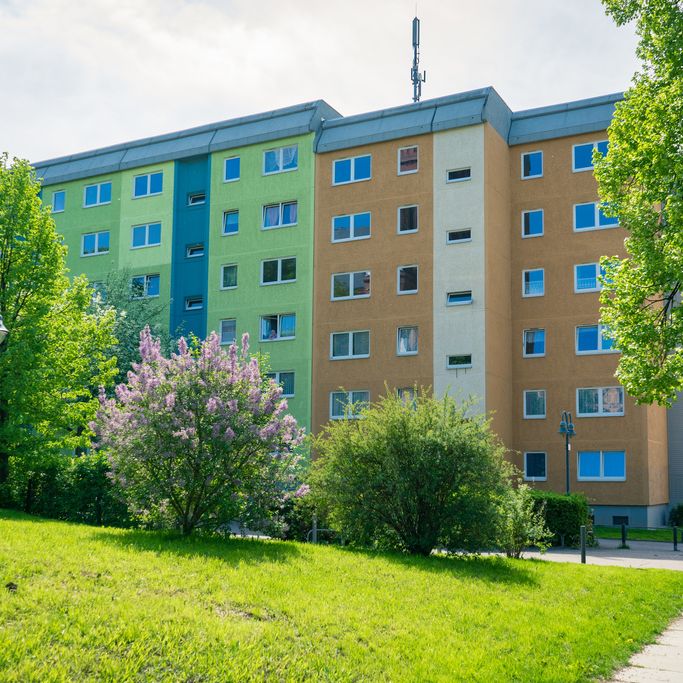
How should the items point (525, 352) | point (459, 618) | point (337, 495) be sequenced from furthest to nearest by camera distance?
point (525, 352) < point (337, 495) < point (459, 618)

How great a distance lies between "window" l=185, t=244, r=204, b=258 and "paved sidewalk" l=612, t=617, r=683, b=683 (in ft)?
110

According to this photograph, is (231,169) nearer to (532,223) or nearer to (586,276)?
(532,223)

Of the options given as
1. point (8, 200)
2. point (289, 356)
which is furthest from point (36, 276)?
point (289, 356)

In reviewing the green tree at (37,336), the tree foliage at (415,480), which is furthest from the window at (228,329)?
the tree foliage at (415,480)

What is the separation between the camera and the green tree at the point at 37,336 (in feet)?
70.4

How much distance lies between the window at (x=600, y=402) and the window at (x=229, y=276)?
52.5ft

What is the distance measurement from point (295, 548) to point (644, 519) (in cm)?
2313

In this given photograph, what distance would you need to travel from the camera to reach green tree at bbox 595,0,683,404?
59.5 ft

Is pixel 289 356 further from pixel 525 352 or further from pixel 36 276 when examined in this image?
pixel 36 276

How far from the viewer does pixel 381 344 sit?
36375mm

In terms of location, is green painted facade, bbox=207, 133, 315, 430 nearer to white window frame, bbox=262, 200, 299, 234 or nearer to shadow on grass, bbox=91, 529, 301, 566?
white window frame, bbox=262, 200, 299, 234

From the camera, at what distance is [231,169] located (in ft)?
135

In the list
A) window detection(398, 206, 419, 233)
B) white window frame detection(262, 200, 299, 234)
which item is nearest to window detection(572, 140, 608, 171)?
→ window detection(398, 206, 419, 233)

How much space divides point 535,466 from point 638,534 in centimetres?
583
